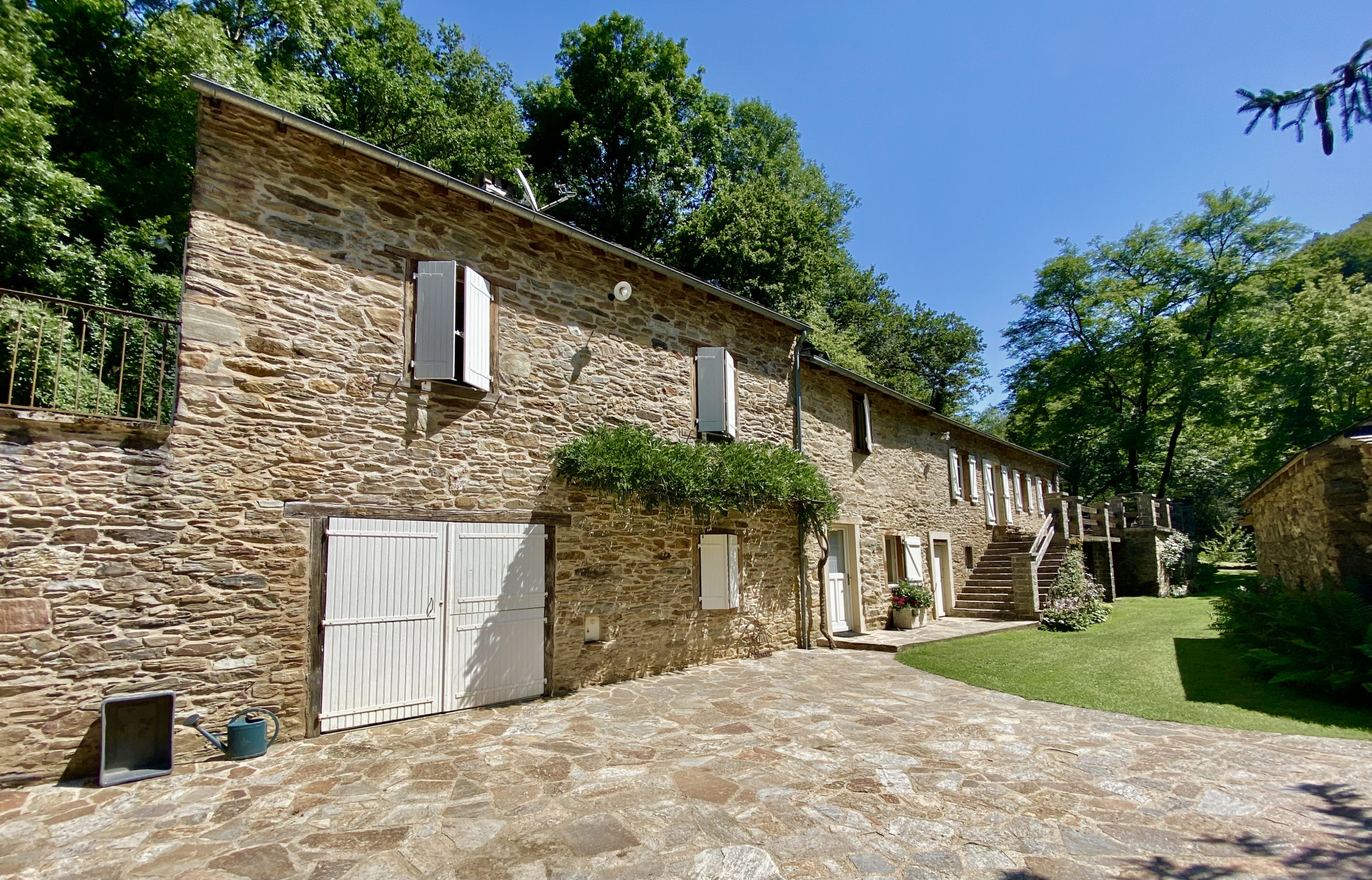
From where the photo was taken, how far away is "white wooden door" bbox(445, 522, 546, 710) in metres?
6.94

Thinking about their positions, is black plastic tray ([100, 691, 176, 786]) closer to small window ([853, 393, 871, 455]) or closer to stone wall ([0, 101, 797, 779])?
stone wall ([0, 101, 797, 779])

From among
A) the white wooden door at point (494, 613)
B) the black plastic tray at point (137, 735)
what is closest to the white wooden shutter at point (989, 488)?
the white wooden door at point (494, 613)

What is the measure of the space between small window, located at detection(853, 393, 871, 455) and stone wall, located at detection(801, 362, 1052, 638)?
126 millimetres

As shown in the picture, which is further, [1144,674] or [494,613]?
[1144,674]

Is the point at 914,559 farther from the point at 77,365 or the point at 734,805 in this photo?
the point at 77,365

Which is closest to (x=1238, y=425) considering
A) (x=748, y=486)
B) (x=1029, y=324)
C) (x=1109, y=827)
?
(x=1029, y=324)

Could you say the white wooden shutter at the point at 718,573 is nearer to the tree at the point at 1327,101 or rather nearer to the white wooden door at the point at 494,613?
the white wooden door at the point at 494,613

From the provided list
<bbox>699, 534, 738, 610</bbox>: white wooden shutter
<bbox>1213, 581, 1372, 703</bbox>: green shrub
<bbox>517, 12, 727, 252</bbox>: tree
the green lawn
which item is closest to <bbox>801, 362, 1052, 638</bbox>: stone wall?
<bbox>699, 534, 738, 610</bbox>: white wooden shutter

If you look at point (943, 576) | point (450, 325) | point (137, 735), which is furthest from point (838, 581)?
point (137, 735)

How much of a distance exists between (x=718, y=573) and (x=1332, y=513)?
7.78m

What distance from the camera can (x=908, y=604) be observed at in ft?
43.1

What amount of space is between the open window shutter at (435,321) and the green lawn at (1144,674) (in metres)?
7.92

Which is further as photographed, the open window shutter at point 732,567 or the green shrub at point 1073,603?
the green shrub at point 1073,603

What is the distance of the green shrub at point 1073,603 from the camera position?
12.6 m
